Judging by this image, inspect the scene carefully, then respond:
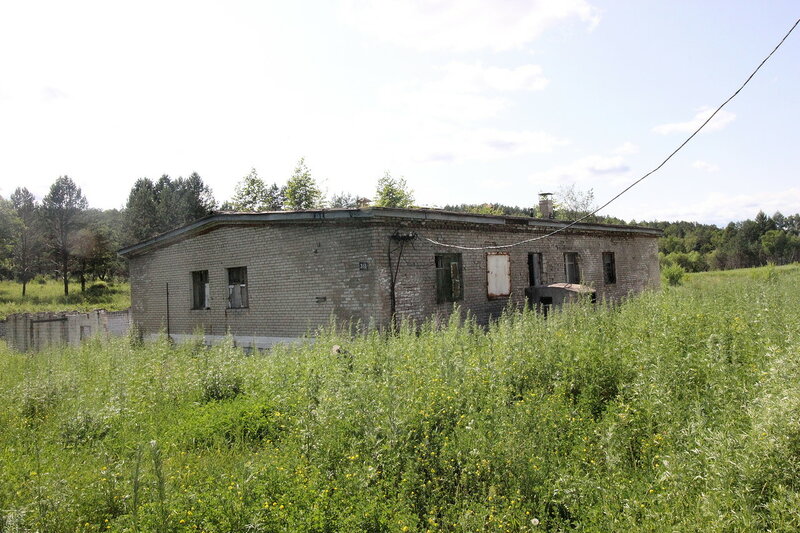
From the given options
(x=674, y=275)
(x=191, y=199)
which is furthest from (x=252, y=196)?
(x=674, y=275)

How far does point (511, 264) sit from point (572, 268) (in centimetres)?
393

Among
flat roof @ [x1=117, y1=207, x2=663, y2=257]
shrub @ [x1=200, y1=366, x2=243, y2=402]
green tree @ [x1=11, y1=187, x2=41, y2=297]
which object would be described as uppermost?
green tree @ [x1=11, y1=187, x2=41, y2=297]

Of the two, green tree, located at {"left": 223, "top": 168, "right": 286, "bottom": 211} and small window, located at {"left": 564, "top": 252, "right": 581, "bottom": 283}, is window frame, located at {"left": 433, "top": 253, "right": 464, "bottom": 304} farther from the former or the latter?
green tree, located at {"left": 223, "top": 168, "right": 286, "bottom": 211}

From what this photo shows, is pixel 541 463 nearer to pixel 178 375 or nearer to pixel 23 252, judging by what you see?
pixel 178 375

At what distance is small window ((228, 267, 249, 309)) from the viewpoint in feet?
48.9

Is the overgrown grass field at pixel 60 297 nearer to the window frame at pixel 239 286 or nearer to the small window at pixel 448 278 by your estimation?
the window frame at pixel 239 286

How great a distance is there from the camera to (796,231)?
9288 cm

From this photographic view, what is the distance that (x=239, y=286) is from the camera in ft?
49.4

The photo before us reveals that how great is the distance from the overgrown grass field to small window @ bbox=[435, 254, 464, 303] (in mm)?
31426

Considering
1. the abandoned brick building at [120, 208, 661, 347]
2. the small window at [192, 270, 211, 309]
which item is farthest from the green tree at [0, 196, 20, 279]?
the small window at [192, 270, 211, 309]

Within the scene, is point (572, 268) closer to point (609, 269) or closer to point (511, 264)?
point (609, 269)

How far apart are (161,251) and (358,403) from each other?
45.9 ft

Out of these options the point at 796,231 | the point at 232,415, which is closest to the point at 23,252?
the point at 232,415

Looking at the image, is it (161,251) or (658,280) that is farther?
(658,280)
